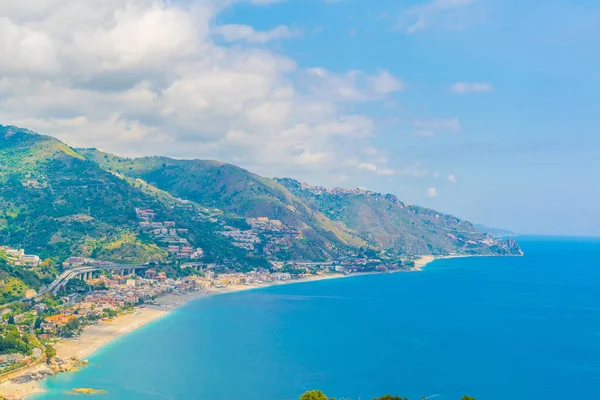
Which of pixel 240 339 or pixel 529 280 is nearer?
pixel 240 339

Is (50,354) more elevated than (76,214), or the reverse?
(76,214)

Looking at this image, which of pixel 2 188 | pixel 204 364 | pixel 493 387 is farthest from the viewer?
pixel 2 188

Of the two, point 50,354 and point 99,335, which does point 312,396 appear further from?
point 99,335

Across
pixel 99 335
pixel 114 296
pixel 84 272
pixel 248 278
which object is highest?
pixel 84 272

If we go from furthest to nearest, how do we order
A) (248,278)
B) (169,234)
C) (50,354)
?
(169,234)
(248,278)
(50,354)

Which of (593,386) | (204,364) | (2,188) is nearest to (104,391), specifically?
(204,364)

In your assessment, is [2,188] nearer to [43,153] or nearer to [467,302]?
[43,153]

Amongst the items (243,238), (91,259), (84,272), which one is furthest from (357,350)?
(243,238)
